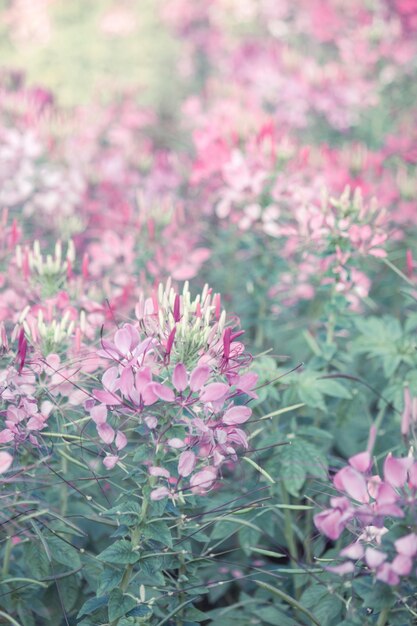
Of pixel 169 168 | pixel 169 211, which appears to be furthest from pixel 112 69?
pixel 169 211

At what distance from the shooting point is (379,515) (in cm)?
92

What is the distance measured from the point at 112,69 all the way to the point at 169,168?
3122 mm

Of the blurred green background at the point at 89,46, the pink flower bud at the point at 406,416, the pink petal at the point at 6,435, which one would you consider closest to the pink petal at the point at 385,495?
the pink flower bud at the point at 406,416

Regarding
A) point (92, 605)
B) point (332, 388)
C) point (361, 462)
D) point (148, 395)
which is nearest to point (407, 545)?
point (361, 462)

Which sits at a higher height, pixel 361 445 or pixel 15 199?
pixel 15 199

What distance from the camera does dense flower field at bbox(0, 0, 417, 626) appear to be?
1.04m

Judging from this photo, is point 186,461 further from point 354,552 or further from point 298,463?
point 298,463

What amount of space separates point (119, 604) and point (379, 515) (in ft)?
1.48

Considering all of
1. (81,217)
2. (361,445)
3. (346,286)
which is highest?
(346,286)

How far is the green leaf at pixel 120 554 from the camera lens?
104 centimetres

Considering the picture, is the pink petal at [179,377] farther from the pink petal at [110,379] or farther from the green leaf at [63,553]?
the green leaf at [63,553]

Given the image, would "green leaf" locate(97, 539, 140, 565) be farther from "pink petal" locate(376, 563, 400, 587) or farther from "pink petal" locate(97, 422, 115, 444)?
"pink petal" locate(376, 563, 400, 587)

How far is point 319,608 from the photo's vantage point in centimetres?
116

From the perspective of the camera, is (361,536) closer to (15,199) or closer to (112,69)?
(15,199)
